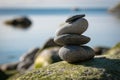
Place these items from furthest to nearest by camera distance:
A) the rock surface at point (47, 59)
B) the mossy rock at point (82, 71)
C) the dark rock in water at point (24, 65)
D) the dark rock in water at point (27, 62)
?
the dark rock in water at point (27, 62), the dark rock in water at point (24, 65), the rock surface at point (47, 59), the mossy rock at point (82, 71)

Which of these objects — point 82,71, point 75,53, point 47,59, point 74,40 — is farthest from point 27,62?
point 82,71

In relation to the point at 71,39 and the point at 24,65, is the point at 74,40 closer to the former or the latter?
the point at 71,39

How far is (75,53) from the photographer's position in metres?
16.3

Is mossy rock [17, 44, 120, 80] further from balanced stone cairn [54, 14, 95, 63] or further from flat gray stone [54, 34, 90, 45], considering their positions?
flat gray stone [54, 34, 90, 45]

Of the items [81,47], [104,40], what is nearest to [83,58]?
[81,47]

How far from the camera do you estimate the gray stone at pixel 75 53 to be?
16.3 m

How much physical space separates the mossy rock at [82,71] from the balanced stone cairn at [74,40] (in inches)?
12.2

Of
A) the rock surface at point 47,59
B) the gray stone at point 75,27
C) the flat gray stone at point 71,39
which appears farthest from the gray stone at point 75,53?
the rock surface at point 47,59

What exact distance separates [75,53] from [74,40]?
0.54 meters

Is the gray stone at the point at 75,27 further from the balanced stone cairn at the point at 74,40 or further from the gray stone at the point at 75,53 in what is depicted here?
the gray stone at the point at 75,53

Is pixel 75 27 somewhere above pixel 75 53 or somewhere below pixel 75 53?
above

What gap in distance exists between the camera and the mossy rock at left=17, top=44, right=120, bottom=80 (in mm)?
15438

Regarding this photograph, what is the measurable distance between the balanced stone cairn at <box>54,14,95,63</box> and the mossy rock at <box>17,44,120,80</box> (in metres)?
0.31

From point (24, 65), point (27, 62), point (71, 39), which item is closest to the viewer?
point (71, 39)
